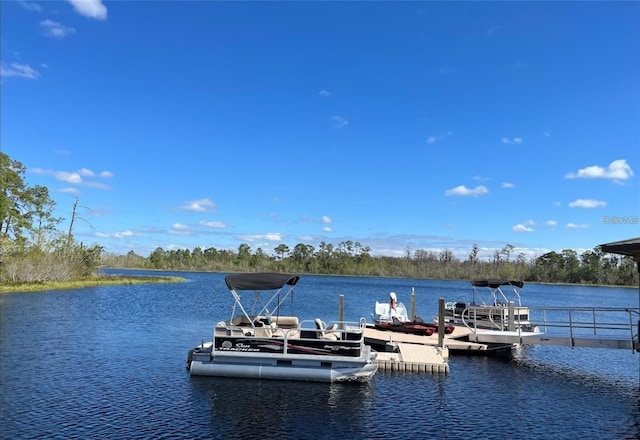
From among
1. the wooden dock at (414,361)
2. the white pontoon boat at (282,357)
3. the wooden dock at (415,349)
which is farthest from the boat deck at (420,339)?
the white pontoon boat at (282,357)

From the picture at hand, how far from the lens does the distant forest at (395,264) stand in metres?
108

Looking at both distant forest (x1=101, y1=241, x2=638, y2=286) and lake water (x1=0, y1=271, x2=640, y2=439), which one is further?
distant forest (x1=101, y1=241, x2=638, y2=286)

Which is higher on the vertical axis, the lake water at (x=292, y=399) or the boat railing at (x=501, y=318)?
the boat railing at (x=501, y=318)

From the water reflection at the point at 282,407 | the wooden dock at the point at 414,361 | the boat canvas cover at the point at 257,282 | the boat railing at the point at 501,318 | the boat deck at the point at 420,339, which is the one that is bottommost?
the water reflection at the point at 282,407

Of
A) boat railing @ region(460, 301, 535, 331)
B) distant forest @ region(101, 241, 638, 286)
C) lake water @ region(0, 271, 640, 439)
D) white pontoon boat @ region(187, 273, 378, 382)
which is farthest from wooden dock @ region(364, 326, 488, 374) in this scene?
distant forest @ region(101, 241, 638, 286)

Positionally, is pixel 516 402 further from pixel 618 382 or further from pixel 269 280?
pixel 269 280

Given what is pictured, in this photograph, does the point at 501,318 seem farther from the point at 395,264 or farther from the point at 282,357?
the point at 395,264

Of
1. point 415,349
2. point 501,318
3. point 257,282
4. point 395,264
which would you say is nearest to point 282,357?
point 257,282

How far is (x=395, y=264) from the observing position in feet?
433

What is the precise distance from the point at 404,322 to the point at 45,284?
121ft

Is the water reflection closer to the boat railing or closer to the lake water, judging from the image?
the lake water

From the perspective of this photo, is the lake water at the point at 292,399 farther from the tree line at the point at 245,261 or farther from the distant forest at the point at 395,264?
the distant forest at the point at 395,264

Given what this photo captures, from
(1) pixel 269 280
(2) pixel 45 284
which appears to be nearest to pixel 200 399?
(1) pixel 269 280

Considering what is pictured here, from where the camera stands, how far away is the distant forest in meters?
108
